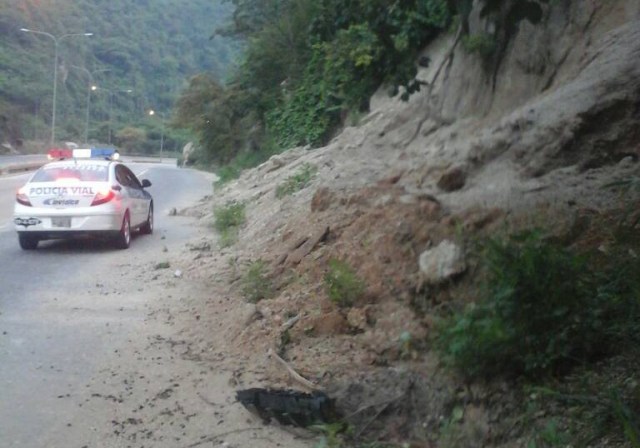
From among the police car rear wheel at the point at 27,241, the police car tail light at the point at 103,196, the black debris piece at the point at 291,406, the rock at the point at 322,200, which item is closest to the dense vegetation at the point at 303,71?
the rock at the point at 322,200

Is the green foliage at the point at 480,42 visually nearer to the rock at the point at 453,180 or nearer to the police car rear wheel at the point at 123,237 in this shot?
the rock at the point at 453,180

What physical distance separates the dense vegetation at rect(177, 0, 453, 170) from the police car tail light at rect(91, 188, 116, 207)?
164 inches

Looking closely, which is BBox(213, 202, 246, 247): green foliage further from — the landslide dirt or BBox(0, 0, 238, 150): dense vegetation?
BBox(0, 0, 238, 150): dense vegetation

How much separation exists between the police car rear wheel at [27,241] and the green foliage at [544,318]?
11130 mm

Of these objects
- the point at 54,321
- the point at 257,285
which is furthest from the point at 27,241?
the point at 257,285

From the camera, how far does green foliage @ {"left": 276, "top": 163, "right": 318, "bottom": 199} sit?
15018mm

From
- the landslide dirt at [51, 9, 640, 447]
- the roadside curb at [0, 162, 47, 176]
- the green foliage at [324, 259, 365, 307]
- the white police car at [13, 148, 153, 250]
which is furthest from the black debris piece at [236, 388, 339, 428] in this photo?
the roadside curb at [0, 162, 47, 176]

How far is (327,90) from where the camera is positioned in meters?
25.1

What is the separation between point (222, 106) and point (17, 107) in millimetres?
47867

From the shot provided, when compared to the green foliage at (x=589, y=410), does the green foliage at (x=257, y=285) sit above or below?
below

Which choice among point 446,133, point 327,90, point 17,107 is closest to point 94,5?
point 17,107

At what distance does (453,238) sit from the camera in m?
7.77

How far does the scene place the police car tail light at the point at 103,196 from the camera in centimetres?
1570

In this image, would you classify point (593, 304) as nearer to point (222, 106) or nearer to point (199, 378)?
point (199, 378)
